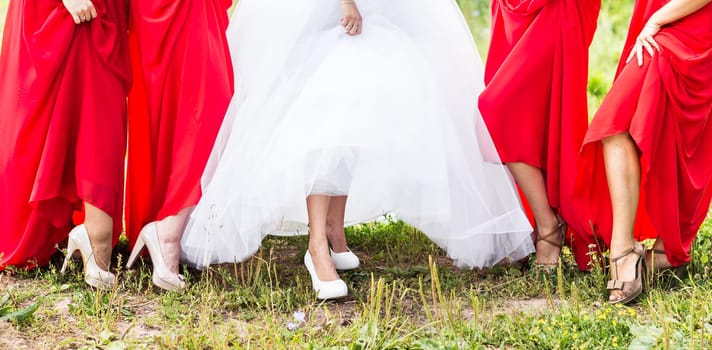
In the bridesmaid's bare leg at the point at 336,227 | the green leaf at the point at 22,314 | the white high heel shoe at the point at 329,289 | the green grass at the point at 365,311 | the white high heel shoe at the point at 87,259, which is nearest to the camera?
the green grass at the point at 365,311

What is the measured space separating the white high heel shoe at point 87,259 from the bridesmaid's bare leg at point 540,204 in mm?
1700

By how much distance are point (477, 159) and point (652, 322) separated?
2.93 ft

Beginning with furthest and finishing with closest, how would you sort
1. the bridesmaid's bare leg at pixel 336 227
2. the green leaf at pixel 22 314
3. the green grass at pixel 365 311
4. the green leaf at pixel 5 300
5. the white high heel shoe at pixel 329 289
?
the bridesmaid's bare leg at pixel 336 227 < the white high heel shoe at pixel 329 289 < the green leaf at pixel 5 300 < the green leaf at pixel 22 314 < the green grass at pixel 365 311

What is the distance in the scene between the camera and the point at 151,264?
13.1ft

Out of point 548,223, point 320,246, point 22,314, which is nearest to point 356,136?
point 320,246

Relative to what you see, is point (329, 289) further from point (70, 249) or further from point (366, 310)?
point (70, 249)

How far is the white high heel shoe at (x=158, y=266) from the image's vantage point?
3.66m

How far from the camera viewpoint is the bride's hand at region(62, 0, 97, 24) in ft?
11.6

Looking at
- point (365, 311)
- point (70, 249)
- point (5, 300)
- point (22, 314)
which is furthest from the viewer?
point (70, 249)

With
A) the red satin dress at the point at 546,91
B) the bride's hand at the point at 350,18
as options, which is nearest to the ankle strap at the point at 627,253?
the red satin dress at the point at 546,91

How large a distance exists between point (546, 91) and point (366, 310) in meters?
1.26

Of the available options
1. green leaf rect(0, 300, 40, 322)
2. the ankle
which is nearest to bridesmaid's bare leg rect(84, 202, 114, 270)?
green leaf rect(0, 300, 40, 322)

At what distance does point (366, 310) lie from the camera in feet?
10.4

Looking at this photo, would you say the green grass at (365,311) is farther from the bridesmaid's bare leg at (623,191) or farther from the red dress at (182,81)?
the red dress at (182,81)
